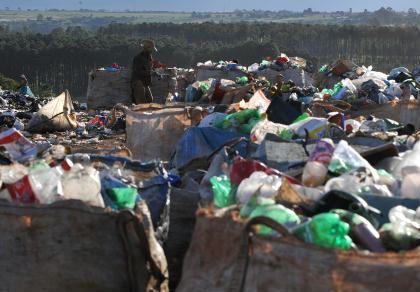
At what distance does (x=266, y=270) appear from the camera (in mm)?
2381

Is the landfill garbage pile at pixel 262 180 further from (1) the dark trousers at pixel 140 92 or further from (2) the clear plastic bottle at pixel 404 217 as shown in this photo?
(1) the dark trousers at pixel 140 92

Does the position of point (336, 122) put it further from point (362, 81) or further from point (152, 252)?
point (362, 81)

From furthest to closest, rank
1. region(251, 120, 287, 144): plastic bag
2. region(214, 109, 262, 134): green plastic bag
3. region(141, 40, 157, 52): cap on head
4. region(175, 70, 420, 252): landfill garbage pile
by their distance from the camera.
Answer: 1. region(141, 40, 157, 52): cap on head
2. region(214, 109, 262, 134): green plastic bag
3. region(251, 120, 287, 144): plastic bag
4. region(175, 70, 420, 252): landfill garbage pile

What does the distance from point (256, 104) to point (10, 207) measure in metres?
3.80

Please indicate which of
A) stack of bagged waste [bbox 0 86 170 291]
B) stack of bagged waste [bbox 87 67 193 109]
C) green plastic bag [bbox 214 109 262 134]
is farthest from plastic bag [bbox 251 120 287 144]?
stack of bagged waste [bbox 87 67 193 109]

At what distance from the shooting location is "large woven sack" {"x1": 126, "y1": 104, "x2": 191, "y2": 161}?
5895 millimetres

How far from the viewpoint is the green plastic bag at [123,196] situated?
2988 millimetres

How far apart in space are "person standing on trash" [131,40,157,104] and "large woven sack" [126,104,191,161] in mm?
4940

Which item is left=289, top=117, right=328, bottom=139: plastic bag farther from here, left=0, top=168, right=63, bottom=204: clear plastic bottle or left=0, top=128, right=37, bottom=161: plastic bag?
left=0, top=168, right=63, bottom=204: clear plastic bottle

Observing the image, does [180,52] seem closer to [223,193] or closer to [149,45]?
[149,45]

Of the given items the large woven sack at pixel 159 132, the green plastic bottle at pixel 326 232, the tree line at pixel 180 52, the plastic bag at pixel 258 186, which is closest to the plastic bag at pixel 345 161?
the plastic bag at pixel 258 186

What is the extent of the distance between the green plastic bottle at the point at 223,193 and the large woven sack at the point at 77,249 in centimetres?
39

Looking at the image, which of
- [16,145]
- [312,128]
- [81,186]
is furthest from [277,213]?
[312,128]

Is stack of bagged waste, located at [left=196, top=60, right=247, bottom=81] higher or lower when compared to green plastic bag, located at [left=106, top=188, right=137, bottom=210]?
lower
